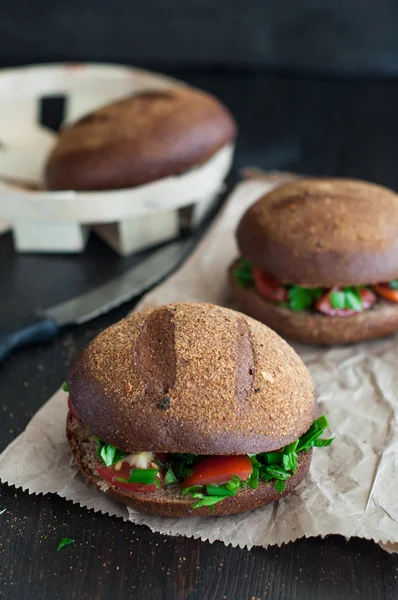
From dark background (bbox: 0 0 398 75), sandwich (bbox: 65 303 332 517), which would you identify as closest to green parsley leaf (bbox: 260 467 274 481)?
sandwich (bbox: 65 303 332 517)

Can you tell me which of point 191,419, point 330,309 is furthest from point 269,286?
point 191,419

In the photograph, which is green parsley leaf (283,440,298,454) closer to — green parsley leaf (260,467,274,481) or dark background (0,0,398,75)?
green parsley leaf (260,467,274,481)

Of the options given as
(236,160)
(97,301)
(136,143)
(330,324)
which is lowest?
(236,160)

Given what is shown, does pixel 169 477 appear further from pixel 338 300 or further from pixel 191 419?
pixel 338 300

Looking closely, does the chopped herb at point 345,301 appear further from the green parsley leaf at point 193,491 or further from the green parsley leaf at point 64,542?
the green parsley leaf at point 64,542

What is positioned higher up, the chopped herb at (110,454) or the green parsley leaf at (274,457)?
the green parsley leaf at (274,457)

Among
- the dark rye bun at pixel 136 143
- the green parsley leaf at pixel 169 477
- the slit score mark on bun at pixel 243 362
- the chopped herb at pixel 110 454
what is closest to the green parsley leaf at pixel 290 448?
the slit score mark on bun at pixel 243 362
